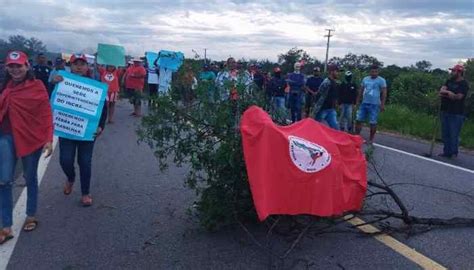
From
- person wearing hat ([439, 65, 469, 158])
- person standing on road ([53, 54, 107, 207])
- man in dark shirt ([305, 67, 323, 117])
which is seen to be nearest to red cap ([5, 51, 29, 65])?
person standing on road ([53, 54, 107, 207])

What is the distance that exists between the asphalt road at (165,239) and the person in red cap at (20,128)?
0.31 metres

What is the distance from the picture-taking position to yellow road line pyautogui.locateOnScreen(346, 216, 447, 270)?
4.51m

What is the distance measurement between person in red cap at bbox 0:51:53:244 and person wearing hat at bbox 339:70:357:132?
29.0ft

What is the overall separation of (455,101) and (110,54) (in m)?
9.56

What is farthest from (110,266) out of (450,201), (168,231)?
(450,201)

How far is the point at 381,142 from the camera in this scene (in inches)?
508

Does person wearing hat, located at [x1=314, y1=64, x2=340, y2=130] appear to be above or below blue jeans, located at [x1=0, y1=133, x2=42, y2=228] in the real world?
above

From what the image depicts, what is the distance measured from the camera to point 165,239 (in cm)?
497

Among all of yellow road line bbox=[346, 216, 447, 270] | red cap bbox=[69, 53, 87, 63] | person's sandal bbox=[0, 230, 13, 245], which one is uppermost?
red cap bbox=[69, 53, 87, 63]

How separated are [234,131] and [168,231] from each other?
1.24 m

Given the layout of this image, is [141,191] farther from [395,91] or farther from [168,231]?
[395,91]

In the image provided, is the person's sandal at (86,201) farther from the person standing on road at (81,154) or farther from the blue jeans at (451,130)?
the blue jeans at (451,130)

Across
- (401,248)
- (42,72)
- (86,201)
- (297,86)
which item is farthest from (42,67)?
(401,248)

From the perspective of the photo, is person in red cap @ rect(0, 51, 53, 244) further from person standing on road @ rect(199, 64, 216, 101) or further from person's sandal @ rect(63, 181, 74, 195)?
person standing on road @ rect(199, 64, 216, 101)
